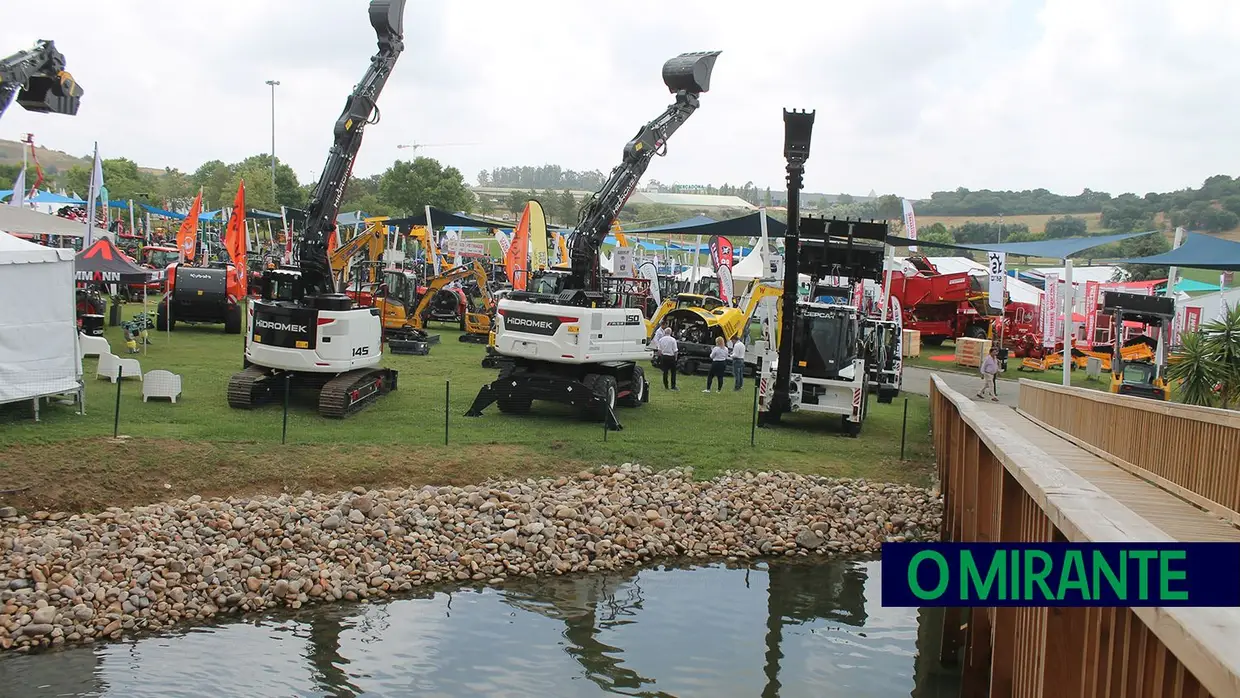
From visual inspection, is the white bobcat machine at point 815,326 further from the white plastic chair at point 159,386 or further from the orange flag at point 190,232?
the orange flag at point 190,232

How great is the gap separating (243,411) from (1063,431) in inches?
479

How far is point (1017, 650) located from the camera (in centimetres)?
691

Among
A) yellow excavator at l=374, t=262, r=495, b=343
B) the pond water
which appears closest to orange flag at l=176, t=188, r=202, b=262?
yellow excavator at l=374, t=262, r=495, b=343

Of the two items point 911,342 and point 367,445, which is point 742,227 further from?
point 367,445

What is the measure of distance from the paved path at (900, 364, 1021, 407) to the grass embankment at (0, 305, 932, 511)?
4907 millimetres

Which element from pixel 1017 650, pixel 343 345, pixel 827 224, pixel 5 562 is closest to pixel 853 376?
pixel 827 224

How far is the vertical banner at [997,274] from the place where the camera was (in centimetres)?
3103

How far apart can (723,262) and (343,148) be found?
20.6 meters

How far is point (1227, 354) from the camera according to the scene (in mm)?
16531

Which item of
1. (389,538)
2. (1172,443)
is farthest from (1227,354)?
(389,538)

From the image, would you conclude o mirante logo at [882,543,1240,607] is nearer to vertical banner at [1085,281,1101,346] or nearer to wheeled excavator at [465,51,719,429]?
wheeled excavator at [465,51,719,429]

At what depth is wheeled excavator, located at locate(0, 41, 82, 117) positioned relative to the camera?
13.7 metres

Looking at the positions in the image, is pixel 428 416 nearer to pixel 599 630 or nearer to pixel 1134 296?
pixel 599 630

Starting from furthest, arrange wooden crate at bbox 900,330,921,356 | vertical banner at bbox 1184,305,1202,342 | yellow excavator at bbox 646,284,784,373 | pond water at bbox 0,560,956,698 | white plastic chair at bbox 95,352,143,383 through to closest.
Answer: wooden crate at bbox 900,330,921,356, vertical banner at bbox 1184,305,1202,342, yellow excavator at bbox 646,284,784,373, white plastic chair at bbox 95,352,143,383, pond water at bbox 0,560,956,698
